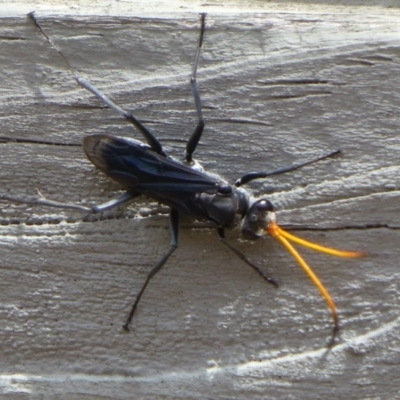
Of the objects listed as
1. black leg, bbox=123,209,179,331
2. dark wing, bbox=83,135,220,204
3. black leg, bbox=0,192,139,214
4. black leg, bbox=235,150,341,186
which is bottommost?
black leg, bbox=123,209,179,331

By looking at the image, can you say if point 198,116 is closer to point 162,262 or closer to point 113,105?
point 113,105

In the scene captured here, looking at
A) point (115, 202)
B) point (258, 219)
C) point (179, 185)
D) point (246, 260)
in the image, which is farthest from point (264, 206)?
point (115, 202)

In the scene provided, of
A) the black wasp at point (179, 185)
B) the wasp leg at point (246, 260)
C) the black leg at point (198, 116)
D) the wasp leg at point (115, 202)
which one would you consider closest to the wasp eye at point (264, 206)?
the black wasp at point (179, 185)

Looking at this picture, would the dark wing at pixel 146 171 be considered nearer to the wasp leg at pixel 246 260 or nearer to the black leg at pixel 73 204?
the black leg at pixel 73 204

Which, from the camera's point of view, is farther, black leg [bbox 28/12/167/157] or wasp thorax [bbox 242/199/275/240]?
black leg [bbox 28/12/167/157]

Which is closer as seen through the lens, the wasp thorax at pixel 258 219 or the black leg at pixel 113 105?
the wasp thorax at pixel 258 219

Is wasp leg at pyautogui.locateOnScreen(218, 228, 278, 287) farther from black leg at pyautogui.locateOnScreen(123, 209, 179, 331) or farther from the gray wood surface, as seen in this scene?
black leg at pyautogui.locateOnScreen(123, 209, 179, 331)

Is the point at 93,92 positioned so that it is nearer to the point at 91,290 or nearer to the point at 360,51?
the point at 91,290

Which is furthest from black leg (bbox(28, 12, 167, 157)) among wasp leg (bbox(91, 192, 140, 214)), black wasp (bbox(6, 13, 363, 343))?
wasp leg (bbox(91, 192, 140, 214))
